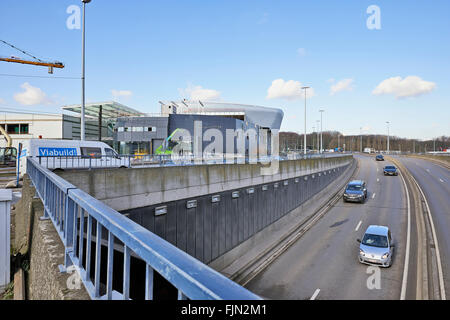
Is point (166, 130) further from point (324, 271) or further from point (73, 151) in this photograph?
point (324, 271)

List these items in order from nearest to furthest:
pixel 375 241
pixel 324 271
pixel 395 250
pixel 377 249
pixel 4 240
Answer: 1. pixel 4 240
2. pixel 324 271
3. pixel 377 249
4. pixel 375 241
5. pixel 395 250

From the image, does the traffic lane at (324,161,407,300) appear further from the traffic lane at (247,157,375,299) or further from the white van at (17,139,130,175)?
the white van at (17,139,130,175)

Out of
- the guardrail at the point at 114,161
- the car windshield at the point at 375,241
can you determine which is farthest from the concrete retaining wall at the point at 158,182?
the car windshield at the point at 375,241

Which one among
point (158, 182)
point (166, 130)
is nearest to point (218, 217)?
point (158, 182)

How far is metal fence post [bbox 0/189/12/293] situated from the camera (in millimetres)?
6059

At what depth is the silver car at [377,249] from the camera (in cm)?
1438

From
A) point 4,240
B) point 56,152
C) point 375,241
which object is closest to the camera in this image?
point 4,240

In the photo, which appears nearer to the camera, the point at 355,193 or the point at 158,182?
the point at 158,182

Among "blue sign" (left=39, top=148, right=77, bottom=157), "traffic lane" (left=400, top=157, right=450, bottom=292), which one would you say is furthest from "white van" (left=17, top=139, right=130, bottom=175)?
"traffic lane" (left=400, top=157, right=450, bottom=292)

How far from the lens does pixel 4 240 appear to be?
20.6 ft

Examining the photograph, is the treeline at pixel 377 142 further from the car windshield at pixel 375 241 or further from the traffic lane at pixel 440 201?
the car windshield at pixel 375 241

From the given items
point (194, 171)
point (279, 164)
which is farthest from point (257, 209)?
point (194, 171)

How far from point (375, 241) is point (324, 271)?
11.5 ft
